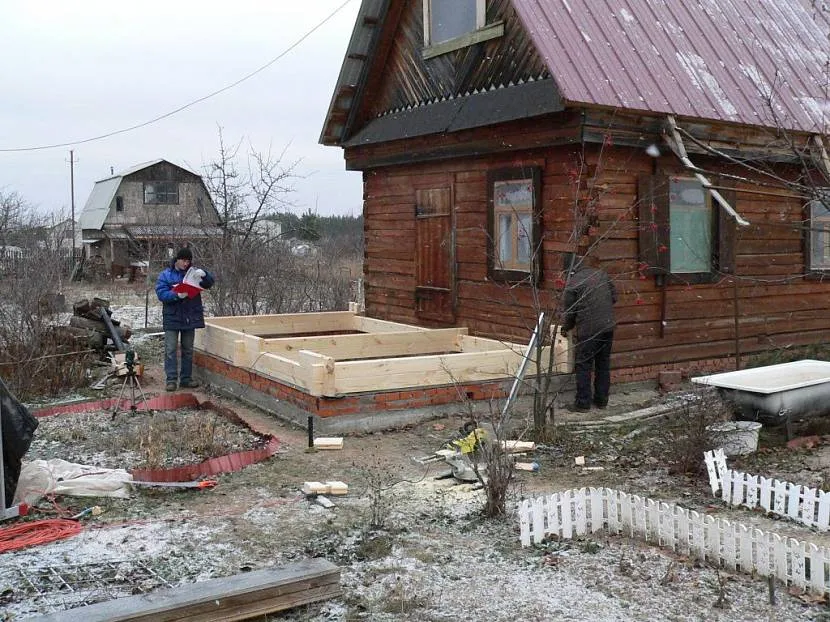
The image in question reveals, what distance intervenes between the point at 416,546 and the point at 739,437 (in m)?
3.37

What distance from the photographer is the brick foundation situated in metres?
8.61

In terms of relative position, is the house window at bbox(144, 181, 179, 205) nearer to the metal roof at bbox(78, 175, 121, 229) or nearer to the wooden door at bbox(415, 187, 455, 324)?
the metal roof at bbox(78, 175, 121, 229)

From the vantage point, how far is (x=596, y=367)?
31.7 ft

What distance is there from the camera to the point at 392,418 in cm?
888

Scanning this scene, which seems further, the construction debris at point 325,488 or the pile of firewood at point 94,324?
the pile of firewood at point 94,324

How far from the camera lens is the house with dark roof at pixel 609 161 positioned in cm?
995

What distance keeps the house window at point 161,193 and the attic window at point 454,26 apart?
37.5m

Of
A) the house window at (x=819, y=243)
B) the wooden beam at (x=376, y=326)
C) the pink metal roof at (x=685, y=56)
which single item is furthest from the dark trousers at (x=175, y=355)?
the house window at (x=819, y=243)

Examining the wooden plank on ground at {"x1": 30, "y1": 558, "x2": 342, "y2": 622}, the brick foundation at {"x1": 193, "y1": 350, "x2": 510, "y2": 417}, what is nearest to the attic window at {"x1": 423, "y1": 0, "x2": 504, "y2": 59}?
the brick foundation at {"x1": 193, "y1": 350, "x2": 510, "y2": 417}

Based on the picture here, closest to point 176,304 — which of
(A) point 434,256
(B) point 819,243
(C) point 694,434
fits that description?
(A) point 434,256

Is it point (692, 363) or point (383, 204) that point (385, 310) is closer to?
point (383, 204)

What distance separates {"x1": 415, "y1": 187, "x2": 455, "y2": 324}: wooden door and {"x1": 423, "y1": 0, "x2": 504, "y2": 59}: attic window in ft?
6.45

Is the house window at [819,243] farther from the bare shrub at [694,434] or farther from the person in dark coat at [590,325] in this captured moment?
the bare shrub at [694,434]

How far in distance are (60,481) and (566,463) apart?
4090 millimetres
